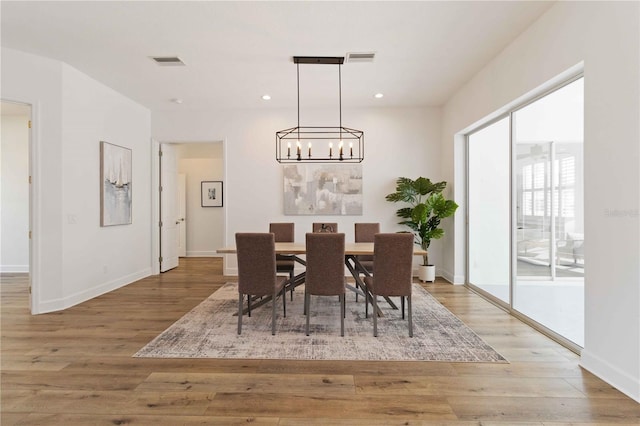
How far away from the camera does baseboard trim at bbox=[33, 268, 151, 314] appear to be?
3.85 m

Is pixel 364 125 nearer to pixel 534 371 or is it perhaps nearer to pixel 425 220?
pixel 425 220

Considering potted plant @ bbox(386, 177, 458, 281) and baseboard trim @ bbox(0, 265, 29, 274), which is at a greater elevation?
potted plant @ bbox(386, 177, 458, 281)

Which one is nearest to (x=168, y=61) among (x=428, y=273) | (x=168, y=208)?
(x=168, y=208)

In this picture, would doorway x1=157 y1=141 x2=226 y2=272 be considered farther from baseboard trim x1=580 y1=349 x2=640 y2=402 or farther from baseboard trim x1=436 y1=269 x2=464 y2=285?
baseboard trim x1=580 y1=349 x2=640 y2=402

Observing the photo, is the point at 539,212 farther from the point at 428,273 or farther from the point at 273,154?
the point at 273,154

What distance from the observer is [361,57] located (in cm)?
385

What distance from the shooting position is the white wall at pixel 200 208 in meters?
8.52

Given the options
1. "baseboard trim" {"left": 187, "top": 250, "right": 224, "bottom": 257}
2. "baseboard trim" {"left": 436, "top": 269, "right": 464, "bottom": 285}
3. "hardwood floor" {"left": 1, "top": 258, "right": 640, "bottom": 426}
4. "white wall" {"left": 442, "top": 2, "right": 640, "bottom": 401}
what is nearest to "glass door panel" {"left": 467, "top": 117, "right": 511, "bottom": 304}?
"baseboard trim" {"left": 436, "top": 269, "right": 464, "bottom": 285}

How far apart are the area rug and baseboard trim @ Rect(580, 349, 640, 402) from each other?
1.83ft

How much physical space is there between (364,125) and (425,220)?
1989 millimetres

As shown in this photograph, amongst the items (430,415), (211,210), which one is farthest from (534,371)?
(211,210)

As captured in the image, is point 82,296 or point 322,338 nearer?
point 322,338

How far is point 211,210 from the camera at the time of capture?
338 inches

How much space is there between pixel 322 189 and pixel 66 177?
3.62 m
